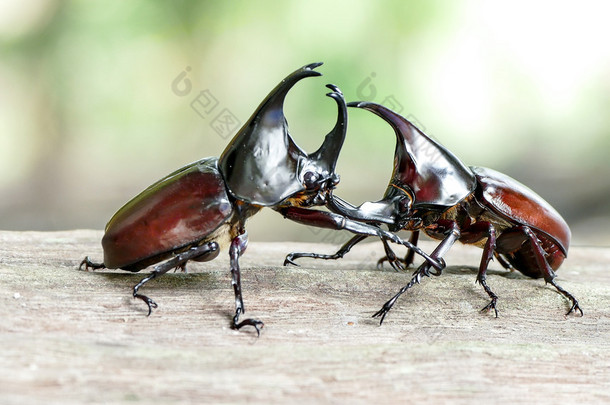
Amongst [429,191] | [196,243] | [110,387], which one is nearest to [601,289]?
[429,191]

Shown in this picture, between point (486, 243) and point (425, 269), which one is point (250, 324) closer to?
point (425, 269)

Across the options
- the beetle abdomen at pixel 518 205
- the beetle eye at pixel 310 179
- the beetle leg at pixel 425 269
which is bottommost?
the beetle leg at pixel 425 269

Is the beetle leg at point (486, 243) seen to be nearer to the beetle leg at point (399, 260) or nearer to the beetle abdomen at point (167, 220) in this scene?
the beetle leg at point (399, 260)

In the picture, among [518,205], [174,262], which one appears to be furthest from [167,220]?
[518,205]

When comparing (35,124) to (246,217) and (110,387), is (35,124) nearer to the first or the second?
(246,217)

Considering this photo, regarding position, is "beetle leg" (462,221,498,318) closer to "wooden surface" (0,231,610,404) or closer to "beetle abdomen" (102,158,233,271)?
"wooden surface" (0,231,610,404)

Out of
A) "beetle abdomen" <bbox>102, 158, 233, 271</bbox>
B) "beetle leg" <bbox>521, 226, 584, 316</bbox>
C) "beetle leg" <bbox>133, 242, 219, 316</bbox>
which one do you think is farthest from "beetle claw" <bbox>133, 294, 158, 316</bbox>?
"beetle leg" <bbox>521, 226, 584, 316</bbox>

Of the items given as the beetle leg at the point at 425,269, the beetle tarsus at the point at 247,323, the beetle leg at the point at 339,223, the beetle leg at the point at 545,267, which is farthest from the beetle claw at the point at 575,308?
the beetle tarsus at the point at 247,323
